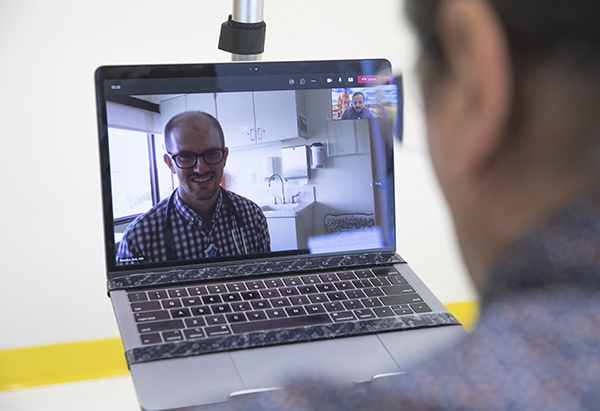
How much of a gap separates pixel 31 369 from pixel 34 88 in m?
0.92

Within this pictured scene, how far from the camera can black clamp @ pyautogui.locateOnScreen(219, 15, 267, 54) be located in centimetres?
77

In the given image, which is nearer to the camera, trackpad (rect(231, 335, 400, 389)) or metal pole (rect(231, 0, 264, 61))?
trackpad (rect(231, 335, 400, 389))

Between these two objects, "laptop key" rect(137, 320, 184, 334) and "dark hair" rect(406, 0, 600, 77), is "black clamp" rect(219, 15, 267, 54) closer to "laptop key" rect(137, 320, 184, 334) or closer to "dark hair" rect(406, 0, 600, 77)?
"laptop key" rect(137, 320, 184, 334)

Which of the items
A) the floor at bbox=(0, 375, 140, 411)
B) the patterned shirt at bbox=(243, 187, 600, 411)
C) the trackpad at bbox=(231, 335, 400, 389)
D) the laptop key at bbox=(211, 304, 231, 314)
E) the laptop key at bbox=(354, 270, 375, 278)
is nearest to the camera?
the patterned shirt at bbox=(243, 187, 600, 411)

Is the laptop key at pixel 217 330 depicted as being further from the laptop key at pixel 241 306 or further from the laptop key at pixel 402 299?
the laptop key at pixel 402 299

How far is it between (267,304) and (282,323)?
4 cm

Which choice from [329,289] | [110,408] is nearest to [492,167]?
[329,289]

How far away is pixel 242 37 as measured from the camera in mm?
777

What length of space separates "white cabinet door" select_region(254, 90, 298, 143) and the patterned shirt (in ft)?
1.97

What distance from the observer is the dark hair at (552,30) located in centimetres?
21

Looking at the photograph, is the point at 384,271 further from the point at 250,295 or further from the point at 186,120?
the point at 186,120

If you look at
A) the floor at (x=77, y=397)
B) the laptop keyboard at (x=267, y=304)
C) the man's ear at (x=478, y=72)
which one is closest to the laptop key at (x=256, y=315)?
the laptop keyboard at (x=267, y=304)

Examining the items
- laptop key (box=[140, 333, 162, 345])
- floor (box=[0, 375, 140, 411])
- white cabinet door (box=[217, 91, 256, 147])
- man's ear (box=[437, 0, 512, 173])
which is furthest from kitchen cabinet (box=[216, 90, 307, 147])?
floor (box=[0, 375, 140, 411])

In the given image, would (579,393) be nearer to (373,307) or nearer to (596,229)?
(596,229)
